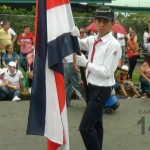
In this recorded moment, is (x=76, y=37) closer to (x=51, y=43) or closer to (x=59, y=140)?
(x=51, y=43)

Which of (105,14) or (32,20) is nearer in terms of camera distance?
(105,14)

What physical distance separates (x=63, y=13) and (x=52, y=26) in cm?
19

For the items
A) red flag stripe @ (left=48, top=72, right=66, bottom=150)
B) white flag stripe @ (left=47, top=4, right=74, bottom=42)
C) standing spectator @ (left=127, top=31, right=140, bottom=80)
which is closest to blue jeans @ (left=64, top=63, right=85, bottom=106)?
red flag stripe @ (left=48, top=72, right=66, bottom=150)

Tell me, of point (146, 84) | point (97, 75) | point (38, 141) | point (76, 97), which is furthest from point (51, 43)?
point (146, 84)

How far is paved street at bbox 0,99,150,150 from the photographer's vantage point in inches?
299

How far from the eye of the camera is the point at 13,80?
1144 centimetres

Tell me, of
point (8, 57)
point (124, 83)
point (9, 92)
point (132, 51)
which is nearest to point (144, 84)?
point (124, 83)

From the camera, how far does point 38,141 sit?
772 cm

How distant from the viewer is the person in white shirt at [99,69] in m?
5.91

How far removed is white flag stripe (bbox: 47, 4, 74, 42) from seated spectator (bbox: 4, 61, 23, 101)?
5.73 metres

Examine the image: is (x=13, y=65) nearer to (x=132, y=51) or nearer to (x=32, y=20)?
(x=132, y=51)

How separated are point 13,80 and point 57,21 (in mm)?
6077

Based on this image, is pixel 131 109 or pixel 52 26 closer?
pixel 52 26

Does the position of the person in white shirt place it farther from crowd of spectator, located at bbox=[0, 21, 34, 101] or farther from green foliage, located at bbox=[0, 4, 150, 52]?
green foliage, located at bbox=[0, 4, 150, 52]
